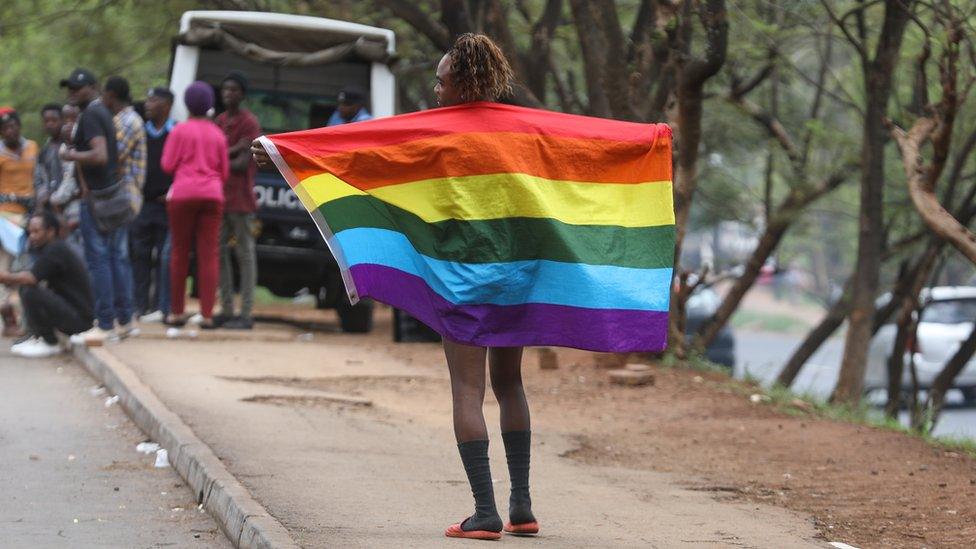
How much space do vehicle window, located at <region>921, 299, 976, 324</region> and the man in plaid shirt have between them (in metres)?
11.7

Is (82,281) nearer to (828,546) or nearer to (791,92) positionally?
(828,546)

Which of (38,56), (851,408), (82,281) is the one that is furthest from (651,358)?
(38,56)

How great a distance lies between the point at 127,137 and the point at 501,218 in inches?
279

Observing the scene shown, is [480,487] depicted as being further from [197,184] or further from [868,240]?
[868,240]

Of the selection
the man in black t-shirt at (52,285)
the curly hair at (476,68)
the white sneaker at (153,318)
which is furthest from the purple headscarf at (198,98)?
the curly hair at (476,68)

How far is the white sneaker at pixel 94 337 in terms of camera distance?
470 inches

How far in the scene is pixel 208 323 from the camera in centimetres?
1330

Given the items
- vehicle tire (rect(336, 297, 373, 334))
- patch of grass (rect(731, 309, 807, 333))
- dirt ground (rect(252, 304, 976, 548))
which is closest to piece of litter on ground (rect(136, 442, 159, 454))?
dirt ground (rect(252, 304, 976, 548))

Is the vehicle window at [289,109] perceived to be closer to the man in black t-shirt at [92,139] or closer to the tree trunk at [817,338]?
the man in black t-shirt at [92,139]

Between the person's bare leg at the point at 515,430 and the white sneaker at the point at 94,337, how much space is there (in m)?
6.76

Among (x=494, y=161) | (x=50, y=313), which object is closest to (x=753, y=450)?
(x=494, y=161)

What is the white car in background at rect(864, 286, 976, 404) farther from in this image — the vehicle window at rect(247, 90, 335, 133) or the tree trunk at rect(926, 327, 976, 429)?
the vehicle window at rect(247, 90, 335, 133)

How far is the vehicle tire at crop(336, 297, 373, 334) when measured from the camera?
15.8m

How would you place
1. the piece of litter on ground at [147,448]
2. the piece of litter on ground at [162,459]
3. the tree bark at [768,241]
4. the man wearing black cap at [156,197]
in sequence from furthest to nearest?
the tree bark at [768,241], the man wearing black cap at [156,197], the piece of litter on ground at [147,448], the piece of litter on ground at [162,459]
